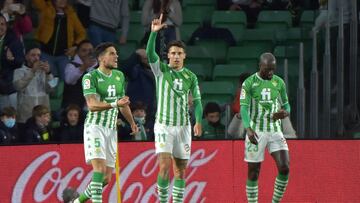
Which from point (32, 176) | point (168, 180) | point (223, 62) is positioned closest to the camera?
point (168, 180)

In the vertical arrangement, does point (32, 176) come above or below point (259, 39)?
below

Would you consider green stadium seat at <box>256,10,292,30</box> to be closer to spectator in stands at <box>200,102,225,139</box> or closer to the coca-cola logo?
spectator in stands at <box>200,102,225,139</box>

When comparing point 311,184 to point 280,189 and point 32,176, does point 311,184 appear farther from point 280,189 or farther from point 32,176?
point 32,176

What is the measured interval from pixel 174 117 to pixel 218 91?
5.01 meters

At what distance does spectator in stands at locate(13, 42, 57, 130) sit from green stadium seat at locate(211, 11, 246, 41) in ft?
11.1

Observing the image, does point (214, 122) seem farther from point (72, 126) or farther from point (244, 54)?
point (244, 54)

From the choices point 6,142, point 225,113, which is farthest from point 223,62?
point 6,142

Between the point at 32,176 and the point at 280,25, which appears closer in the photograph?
the point at 32,176

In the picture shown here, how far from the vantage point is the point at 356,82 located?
26547mm

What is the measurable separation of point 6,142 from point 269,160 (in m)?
3.64

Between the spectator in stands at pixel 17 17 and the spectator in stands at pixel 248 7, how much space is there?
3.29 metres

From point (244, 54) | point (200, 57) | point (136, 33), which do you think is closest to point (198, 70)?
point (200, 57)

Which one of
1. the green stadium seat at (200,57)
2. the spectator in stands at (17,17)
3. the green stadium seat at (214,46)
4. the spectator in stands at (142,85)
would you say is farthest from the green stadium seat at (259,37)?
the spectator in stands at (17,17)

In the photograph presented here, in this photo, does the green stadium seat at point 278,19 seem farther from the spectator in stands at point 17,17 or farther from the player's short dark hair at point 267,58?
the player's short dark hair at point 267,58
